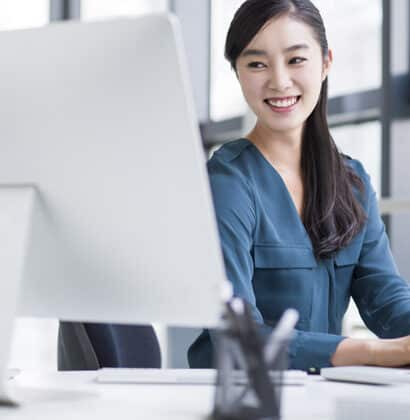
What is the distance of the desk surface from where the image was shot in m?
0.94

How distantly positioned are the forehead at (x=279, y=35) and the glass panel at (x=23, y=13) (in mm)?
2434

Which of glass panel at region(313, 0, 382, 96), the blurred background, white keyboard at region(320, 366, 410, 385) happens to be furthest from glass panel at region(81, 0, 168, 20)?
white keyboard at region(320, 366, 410, 385)

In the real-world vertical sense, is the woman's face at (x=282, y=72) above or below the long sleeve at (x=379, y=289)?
above

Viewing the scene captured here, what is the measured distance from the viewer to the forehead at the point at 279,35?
179cm

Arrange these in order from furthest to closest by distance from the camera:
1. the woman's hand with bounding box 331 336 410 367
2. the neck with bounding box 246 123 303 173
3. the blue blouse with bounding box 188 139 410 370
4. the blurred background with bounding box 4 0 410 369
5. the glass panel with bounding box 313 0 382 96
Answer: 1. the glass panel with bounding box 313 0 382 96
2. the blurred background with bounding box 4 0 410 369
3. the neck with bounding box 246 123 303 173
4. the blue blouse with bounding box 188 139 410 370
5. the woman's hand with bounding box 331 336 410 367

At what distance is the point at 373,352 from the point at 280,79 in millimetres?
629

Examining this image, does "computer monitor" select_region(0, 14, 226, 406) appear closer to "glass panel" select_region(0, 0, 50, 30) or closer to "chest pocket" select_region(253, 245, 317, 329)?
"chest pocket" select_region(253, 245, 317, 329)

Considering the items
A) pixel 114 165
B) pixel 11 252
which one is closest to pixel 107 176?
pixel 114 165

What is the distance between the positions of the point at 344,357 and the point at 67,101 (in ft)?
2.54

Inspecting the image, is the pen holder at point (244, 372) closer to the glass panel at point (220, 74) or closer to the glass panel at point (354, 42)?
the glass panel at point (354, 42)

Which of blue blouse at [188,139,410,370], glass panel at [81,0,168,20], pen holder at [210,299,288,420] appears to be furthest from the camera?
glass panel at [81,0,168,20]

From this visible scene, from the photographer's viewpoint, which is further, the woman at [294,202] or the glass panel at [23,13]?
the glass panel at [23,13]

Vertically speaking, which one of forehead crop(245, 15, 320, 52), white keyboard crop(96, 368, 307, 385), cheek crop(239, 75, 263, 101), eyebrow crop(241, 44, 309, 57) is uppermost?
forehead crop(245, 15, 320, 52)

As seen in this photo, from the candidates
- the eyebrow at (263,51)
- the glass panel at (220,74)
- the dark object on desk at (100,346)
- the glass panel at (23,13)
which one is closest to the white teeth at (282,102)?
the eyebrow at (263,51)
